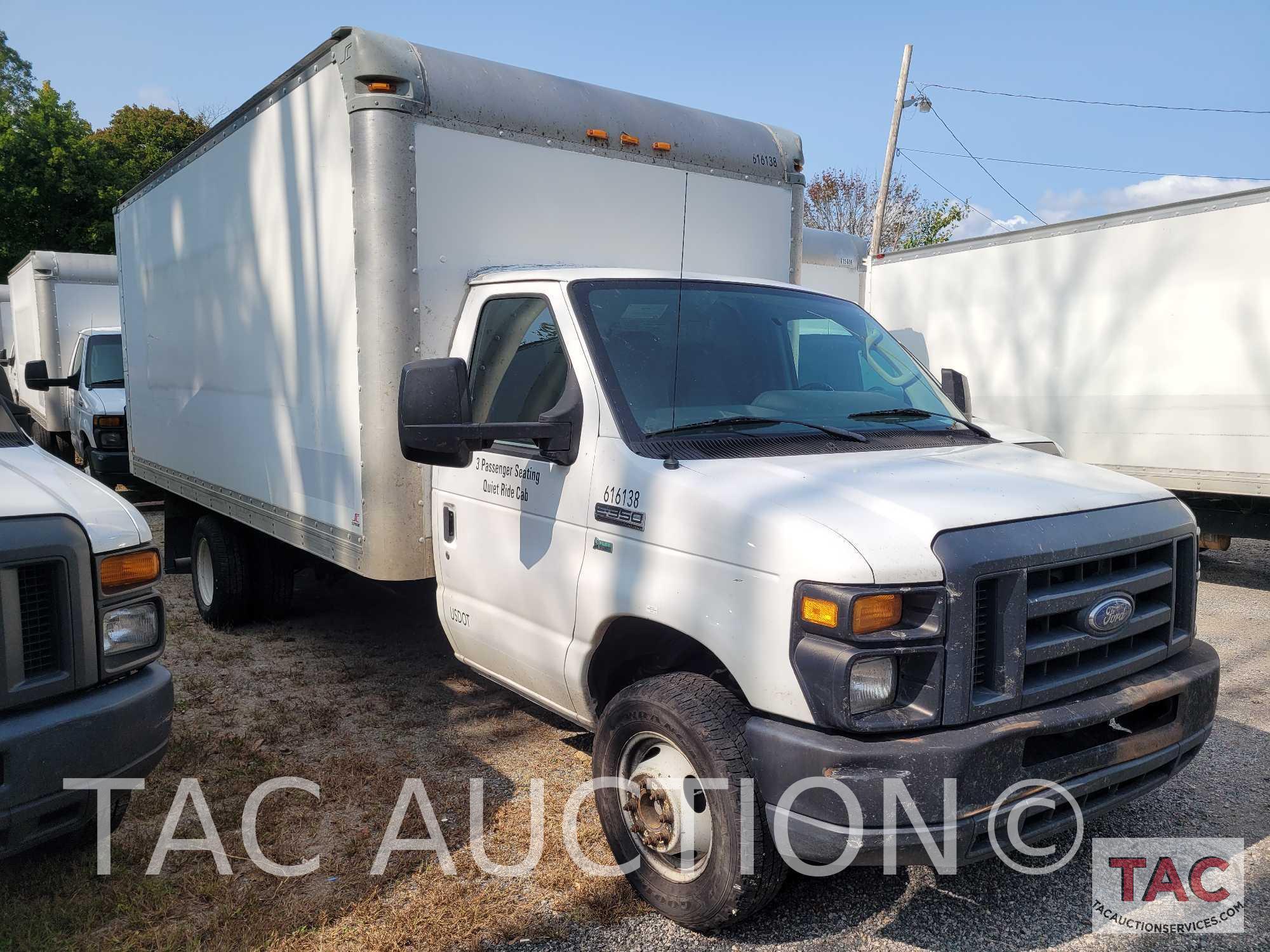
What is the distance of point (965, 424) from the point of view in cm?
405

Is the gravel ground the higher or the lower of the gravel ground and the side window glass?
the lower

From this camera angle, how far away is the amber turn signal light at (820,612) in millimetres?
2584

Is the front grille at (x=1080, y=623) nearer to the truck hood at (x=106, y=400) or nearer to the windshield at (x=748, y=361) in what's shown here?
the windshield at (x=748, y=361)

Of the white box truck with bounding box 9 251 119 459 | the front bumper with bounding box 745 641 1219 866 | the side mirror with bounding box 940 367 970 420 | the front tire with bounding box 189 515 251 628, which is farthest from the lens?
the white box truck with bounding box 9 251 119 459

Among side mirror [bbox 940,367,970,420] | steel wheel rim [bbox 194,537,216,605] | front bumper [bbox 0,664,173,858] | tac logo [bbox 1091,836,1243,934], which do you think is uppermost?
side mirror [bbox 940,367,970,420]

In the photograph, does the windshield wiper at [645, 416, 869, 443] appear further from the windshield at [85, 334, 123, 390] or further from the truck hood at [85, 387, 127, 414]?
the windshield at [85, 334, 123, 390]

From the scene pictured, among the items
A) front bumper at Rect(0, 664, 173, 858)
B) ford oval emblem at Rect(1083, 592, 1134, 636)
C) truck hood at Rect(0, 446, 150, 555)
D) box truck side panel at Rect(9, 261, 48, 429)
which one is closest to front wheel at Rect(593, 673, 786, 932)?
ford oval emblem at Rect(1083, 592, 1134, 636)

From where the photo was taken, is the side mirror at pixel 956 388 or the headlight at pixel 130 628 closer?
the headlight at pixel 130 628

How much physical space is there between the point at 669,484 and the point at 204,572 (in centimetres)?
507

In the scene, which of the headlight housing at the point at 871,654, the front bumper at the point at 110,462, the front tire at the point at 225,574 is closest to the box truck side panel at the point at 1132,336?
the headlight housing at the point at 871,654

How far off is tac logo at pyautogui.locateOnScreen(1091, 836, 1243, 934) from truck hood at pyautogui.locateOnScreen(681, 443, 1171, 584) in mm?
1404

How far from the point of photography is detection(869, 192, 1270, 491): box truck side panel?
25.2 ft

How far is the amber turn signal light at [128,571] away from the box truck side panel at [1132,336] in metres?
7.74

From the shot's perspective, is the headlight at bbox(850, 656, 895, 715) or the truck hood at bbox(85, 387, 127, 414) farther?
the truck hood at bbox(85, 387, 127, 414)
